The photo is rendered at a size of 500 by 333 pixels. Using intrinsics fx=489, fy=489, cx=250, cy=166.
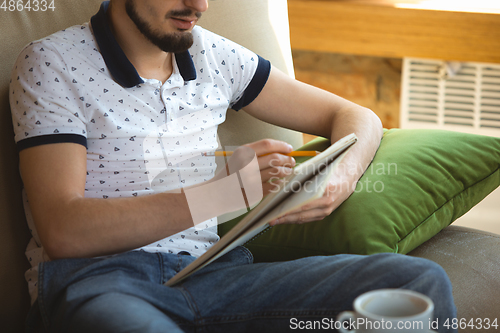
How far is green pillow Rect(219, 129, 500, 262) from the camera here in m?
0.91

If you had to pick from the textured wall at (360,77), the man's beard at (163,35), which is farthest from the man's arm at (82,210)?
the textured wall at (360,77)

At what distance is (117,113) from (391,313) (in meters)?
0.60

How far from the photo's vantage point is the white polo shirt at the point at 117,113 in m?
0.82

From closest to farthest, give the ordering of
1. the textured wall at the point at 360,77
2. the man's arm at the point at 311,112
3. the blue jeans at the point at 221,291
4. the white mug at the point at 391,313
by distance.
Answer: the white mug at the point at 391,313, the blue jeans at the point at 221,291, the man's arm at the point at 311,112, the textured wall at the point at 360,77

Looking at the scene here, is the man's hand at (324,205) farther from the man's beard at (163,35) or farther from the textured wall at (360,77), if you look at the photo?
the textured wall at (360,77)

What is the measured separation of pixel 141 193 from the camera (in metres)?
0.90

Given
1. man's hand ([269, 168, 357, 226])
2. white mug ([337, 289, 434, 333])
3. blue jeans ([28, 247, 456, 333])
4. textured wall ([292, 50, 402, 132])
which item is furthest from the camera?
textured wall ([292, 50, 402, 132])

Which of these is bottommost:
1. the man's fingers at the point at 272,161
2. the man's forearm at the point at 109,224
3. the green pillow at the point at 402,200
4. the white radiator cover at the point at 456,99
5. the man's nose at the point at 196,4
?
the white radiator cover at the point at 456,99

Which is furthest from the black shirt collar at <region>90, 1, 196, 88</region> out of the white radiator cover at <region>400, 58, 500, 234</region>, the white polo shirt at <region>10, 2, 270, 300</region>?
the white radiator cover at <region>400, 58, 500, 234</region>

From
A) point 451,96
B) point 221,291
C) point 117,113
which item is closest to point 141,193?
point 117,113

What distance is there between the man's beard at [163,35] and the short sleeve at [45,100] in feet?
0.53

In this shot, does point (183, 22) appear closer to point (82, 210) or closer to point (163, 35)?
point (163, 35)

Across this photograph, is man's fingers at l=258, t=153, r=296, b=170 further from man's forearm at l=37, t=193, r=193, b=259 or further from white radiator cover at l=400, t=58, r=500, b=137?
white radiator cover at l=400, t=58, r=500, b=137

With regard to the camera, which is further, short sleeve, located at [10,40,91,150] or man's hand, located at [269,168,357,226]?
man's hand, located at [269,168,357,226]
